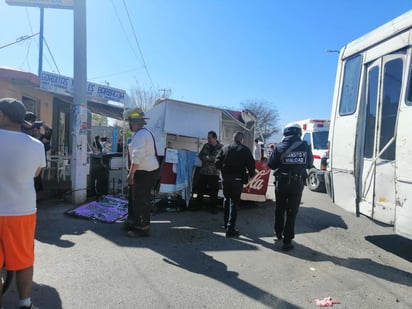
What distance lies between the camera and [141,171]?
564 cm

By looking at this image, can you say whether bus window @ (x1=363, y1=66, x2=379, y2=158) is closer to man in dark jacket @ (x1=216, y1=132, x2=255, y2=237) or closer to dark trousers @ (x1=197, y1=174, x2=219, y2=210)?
man in dark jacket @ (x1=216, y1=132, x2=255, y2=237)

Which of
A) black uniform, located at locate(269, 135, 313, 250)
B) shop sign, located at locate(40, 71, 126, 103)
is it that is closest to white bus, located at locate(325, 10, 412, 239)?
black uniform, located at locate(269, 135, 313, 250)

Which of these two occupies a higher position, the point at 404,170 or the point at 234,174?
the point at 404,170

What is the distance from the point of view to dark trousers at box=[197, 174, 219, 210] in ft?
25.7

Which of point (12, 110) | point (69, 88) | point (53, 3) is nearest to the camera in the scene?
point (12, 110)

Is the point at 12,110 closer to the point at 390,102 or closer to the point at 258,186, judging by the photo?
the point at 390,102

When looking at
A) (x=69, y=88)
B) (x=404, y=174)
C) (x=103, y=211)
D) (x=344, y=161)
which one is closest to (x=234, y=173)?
(x=344, y=161)

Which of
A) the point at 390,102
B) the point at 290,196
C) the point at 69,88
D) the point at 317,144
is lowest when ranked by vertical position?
the point at 290,196

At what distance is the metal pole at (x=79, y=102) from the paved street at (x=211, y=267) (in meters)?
1.28

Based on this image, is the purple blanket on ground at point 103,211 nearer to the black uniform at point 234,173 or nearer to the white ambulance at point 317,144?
the black uniform at point 234,173

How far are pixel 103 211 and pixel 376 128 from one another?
5.12 m

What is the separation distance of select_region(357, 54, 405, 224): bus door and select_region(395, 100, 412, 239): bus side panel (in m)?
0.16

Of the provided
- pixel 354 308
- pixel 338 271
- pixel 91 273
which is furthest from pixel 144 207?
pixel 354 308

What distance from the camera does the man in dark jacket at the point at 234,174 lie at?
19.5 ft
